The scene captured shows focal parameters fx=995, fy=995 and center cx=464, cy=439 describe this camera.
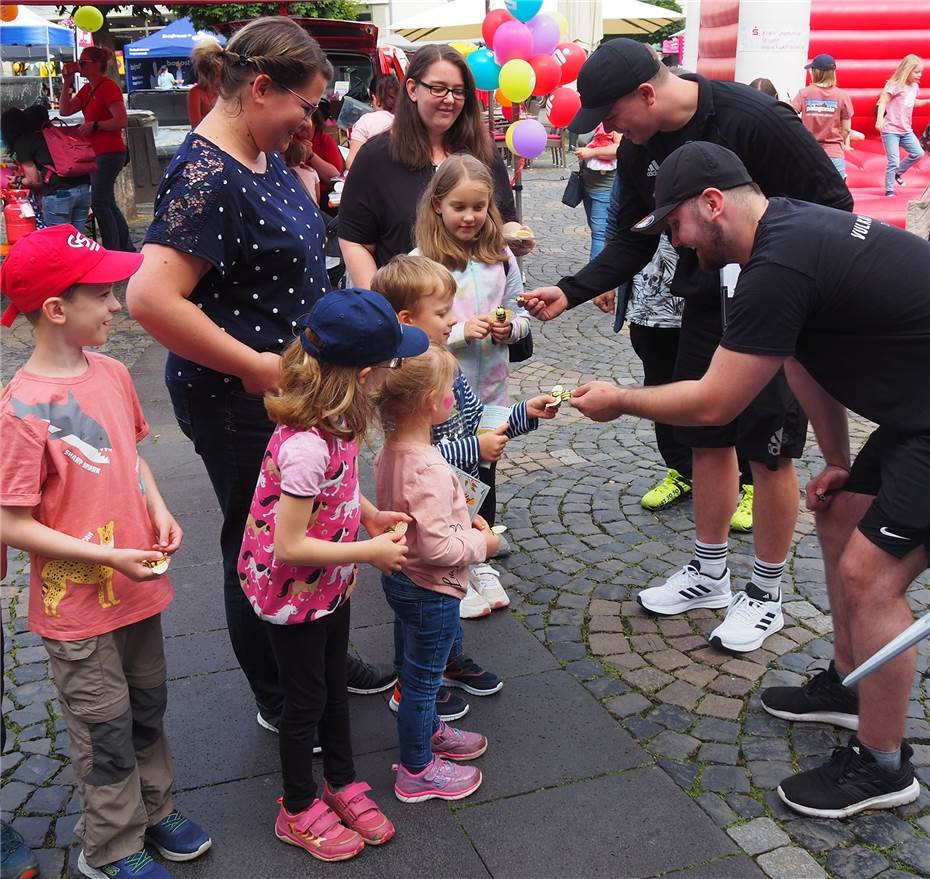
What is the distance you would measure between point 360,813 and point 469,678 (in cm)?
79

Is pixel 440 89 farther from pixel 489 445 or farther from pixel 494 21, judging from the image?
pixel 494 21

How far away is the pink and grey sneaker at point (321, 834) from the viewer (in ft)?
8.54

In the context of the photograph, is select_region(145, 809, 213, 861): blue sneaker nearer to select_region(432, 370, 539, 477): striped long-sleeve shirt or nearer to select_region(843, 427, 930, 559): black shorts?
select_region(432, 370, 539, 477): striped long-sleeve shirt

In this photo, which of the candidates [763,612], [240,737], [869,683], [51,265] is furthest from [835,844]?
[51,265]

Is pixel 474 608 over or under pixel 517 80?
under

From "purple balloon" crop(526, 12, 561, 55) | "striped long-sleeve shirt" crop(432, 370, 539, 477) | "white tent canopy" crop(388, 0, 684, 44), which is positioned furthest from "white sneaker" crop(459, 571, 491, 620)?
"white tent canopy" crop(388, 0, 684, 44)

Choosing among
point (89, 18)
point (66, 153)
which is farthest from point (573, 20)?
point (66, 153)

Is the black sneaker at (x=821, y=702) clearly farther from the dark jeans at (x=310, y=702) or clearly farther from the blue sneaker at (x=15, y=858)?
the blue sneaker at (x=15, y=858)

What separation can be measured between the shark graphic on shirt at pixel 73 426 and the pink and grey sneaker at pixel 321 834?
1073 mm

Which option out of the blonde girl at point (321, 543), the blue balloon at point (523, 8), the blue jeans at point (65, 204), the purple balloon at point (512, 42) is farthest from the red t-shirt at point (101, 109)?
the blonde girl at point (321, 543)

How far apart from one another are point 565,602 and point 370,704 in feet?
3.33

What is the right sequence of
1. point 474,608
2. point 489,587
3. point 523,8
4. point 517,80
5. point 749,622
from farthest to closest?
point 523,8 → point 517,80 → point 489,587 → point 474,608 → point 749,622

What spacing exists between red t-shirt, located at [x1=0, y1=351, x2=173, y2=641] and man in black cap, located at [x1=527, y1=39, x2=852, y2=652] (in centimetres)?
179

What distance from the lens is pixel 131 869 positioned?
247 centimetres
